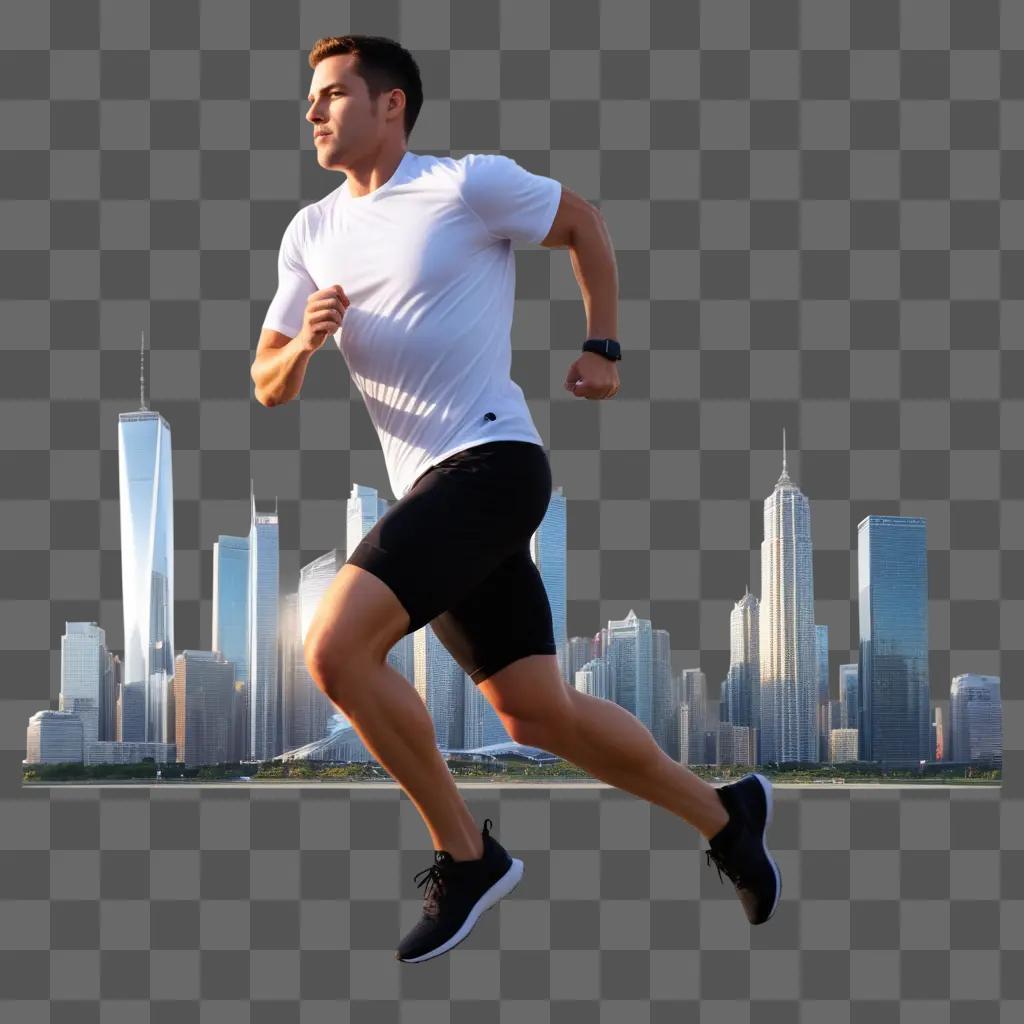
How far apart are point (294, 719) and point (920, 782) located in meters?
9.11

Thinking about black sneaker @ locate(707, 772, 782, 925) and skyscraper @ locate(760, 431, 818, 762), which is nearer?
black sneaker @ locate(707, 772, 782, 925)

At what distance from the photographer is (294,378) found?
3205 mm

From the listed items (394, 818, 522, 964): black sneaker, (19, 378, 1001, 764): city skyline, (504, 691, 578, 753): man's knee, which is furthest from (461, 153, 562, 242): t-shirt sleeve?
(19, 378, 1001, 764): city skyline

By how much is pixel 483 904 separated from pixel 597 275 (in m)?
1.45

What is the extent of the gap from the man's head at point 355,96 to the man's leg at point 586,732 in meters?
1.23

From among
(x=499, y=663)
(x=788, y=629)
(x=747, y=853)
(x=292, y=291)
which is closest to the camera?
(x=499, y=663)

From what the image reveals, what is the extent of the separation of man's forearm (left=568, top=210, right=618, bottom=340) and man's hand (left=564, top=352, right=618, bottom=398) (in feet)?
0.22

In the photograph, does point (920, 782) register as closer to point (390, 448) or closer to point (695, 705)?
point (695, 705)

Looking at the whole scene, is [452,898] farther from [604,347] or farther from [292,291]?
[292,291]

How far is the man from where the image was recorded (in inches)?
120

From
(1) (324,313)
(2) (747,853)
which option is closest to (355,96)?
(1) (324,313)

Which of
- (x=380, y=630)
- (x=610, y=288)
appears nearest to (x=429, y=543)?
(x=380, y=630)

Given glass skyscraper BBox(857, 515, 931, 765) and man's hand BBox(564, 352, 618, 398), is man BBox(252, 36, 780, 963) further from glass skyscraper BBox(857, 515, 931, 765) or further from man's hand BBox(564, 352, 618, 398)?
glass skyscraper BBox(857, 515, 931, 765)

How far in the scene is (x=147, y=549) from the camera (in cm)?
1992
